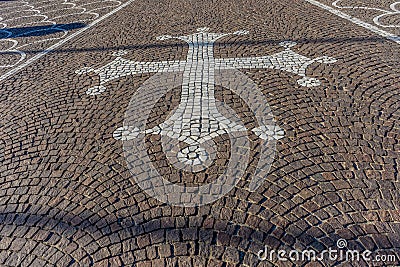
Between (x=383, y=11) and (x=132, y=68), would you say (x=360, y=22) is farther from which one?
(x=132, y=68)

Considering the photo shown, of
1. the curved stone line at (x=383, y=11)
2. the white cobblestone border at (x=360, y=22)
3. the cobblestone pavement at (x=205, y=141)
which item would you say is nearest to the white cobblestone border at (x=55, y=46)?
the cobblestone pavement at (x=205, y=141)

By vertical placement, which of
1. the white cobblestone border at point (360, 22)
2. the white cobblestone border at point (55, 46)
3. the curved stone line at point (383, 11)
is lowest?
the white cobblestone border at point (55, 46)

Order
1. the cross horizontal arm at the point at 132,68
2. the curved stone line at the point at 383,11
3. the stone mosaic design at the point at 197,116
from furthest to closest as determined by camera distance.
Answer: the curved stone line at the point at 383,11, the cross horizontal arm at the point at 132,68, the stone mosaic design at the point at 197,116

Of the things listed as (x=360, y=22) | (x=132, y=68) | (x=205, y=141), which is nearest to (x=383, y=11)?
(x=360, y=22)

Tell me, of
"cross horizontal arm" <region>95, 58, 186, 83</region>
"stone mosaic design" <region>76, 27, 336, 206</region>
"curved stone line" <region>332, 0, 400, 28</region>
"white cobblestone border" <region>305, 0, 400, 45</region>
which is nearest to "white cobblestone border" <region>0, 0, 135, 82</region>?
"stone mosaic design" <region>76, 27, 336, 206</region>

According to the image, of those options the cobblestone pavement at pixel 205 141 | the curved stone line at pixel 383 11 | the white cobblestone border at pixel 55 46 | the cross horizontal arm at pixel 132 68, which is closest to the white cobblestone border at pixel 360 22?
the cobblestone pavement at pixel 205 141

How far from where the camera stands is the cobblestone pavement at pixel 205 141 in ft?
11.0

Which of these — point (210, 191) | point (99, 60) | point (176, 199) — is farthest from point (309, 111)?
point (99, 60)

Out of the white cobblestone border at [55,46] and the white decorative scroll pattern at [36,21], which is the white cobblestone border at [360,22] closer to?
the white cobblestone border at [55,46]

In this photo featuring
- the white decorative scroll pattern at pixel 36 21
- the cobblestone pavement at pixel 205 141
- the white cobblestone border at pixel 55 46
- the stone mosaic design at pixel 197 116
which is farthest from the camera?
the white decorative scroll pattern at pixel 36 21

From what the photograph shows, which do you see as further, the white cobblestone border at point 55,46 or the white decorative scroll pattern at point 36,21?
the white decorative scroll pattern at point 36,21

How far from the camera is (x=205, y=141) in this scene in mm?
4711

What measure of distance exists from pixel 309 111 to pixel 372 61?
7.41ft

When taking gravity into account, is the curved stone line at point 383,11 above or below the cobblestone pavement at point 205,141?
above
